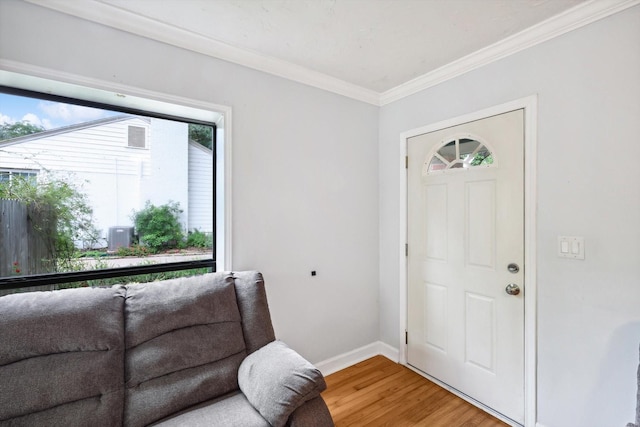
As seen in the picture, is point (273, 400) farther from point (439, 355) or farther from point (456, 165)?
point (456, 165)

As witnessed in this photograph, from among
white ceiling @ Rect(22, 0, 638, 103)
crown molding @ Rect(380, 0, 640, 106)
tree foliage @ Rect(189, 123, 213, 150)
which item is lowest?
tree foliage @ Rect(189, 123, 213, 150)

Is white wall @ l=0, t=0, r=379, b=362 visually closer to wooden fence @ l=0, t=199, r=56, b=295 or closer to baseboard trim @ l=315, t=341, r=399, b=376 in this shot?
baseboard trim @ l=315, t=341, r=399, b=376

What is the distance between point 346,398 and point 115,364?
156 cm

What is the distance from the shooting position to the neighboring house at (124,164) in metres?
1.63

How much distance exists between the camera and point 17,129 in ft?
5.15

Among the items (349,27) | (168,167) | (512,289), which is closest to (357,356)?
(512,289)

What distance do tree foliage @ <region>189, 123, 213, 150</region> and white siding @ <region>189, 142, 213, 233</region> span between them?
1.5 inches

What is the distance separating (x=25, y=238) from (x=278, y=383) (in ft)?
5.31

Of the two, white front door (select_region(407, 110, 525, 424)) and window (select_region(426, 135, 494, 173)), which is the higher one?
window (select_region(426, 135, 494, 173))

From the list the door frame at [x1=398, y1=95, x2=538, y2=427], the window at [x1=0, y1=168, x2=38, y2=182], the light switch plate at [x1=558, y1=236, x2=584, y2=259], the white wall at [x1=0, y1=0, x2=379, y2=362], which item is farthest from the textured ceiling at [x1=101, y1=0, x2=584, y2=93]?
the light switch plate at [x1=558, y1=236, x2=584, y2=259]

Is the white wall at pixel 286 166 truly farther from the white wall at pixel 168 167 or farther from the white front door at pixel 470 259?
the white front door at pixel 470 259

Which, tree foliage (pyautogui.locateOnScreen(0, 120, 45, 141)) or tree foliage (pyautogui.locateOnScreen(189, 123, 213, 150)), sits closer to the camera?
tree foliage (pyautogui.locateOnScreen(0, 120, 45, 141))

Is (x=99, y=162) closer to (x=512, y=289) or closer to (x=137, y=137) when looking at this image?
(x=137, y=137)

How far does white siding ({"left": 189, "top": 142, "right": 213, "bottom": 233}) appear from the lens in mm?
2092
